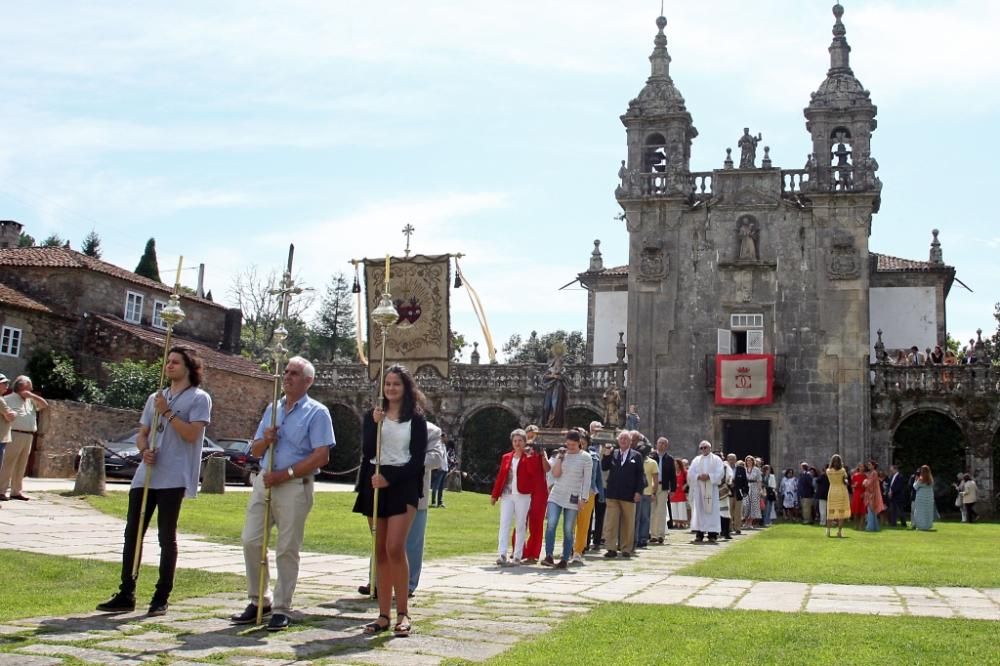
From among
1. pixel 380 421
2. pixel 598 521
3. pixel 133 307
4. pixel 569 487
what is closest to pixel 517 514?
pixel 569 487

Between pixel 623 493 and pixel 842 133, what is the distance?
25.2 meters

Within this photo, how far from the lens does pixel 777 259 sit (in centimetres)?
3472

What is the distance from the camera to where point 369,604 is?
7910 millimetres

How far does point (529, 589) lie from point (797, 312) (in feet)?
88.2

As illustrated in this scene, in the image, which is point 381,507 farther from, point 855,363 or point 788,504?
point 855,363

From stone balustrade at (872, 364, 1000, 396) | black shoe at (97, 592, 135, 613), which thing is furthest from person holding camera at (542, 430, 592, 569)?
stone balustrade at (872, 364, 1000, 396)

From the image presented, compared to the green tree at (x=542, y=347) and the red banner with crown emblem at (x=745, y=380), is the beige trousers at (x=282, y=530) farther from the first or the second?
the green tree at (x=542, y=347)

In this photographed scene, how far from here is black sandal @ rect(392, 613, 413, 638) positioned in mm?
6582

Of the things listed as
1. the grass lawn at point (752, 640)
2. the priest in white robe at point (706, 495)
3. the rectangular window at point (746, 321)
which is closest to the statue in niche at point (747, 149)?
the rectangular window at point (746, 321)

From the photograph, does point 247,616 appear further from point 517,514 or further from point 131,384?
point 131,384

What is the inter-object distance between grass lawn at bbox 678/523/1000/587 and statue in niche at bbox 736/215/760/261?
49.3ft

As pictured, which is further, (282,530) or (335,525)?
(335,525)

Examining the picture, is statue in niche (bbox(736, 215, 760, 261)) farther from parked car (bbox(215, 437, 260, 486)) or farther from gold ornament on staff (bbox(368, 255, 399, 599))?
gold ornament on staff (bbox(368, 255, 399, 599))

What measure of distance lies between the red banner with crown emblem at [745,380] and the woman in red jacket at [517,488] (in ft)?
73.1
